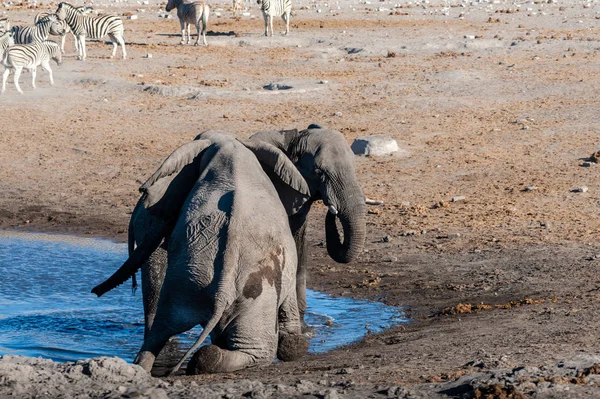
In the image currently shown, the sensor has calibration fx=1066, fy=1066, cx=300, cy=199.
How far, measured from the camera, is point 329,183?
7359mm

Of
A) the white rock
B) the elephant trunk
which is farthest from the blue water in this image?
the white rock

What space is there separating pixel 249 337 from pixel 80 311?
10.5 feet

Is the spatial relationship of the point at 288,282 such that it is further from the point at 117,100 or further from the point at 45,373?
the point at 117,100

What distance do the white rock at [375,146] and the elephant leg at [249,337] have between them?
7.51 meters

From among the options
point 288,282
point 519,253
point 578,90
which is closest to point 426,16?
point 578,90

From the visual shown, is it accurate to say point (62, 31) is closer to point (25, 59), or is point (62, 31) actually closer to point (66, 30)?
point (66, 30)

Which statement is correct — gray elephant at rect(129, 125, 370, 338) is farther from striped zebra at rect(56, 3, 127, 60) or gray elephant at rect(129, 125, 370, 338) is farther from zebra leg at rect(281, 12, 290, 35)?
zebra leg at rect(281, 12, 290, 35)

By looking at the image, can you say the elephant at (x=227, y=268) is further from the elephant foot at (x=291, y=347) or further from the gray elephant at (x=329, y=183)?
the gray elephant at (x=329, y=183)

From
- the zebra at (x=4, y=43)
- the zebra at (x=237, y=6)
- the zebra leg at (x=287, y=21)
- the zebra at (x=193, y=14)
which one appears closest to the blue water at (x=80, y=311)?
the zebra at (x=4, y=43)

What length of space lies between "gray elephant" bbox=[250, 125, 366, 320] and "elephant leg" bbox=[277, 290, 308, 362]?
0.72 m

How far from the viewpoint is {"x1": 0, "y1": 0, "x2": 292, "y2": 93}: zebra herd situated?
59.8 feet

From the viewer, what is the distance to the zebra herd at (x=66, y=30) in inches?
718

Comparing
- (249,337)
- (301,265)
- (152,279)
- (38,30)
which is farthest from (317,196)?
(38,30)

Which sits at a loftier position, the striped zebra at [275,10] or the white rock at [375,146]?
the striped zebra at [275,10]
